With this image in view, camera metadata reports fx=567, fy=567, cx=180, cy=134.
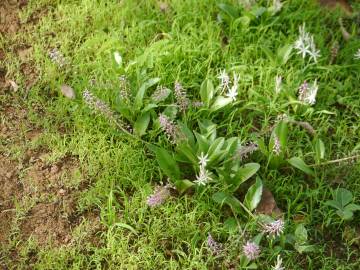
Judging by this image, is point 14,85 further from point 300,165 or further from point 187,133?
point 300,165

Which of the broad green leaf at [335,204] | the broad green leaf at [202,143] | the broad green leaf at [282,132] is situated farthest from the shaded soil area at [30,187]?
the broad green leaf at [335,204]

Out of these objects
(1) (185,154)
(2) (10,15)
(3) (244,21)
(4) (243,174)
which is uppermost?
(2) (10,15)

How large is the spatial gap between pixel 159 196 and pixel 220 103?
702mm

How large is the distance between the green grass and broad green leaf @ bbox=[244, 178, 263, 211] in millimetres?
86

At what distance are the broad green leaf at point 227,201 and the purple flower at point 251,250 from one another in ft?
0.85

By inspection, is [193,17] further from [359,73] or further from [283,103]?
[359,73]

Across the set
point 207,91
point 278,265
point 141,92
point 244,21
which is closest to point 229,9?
point 244,21

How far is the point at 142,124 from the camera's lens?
310cm

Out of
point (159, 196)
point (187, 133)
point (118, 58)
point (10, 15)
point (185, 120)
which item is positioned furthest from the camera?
point (10, 15)

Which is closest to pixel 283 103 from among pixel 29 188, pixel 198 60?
pixel 198 60

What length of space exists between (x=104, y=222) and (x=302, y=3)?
2.04 meters

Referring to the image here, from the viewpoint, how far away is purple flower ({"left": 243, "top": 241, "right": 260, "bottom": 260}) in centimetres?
259

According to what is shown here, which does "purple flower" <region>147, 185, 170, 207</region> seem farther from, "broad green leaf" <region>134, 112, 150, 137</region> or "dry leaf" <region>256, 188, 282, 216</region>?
"dry leaf" <region>256, 188, 282, 216</region>

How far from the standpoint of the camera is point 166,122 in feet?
9.37
